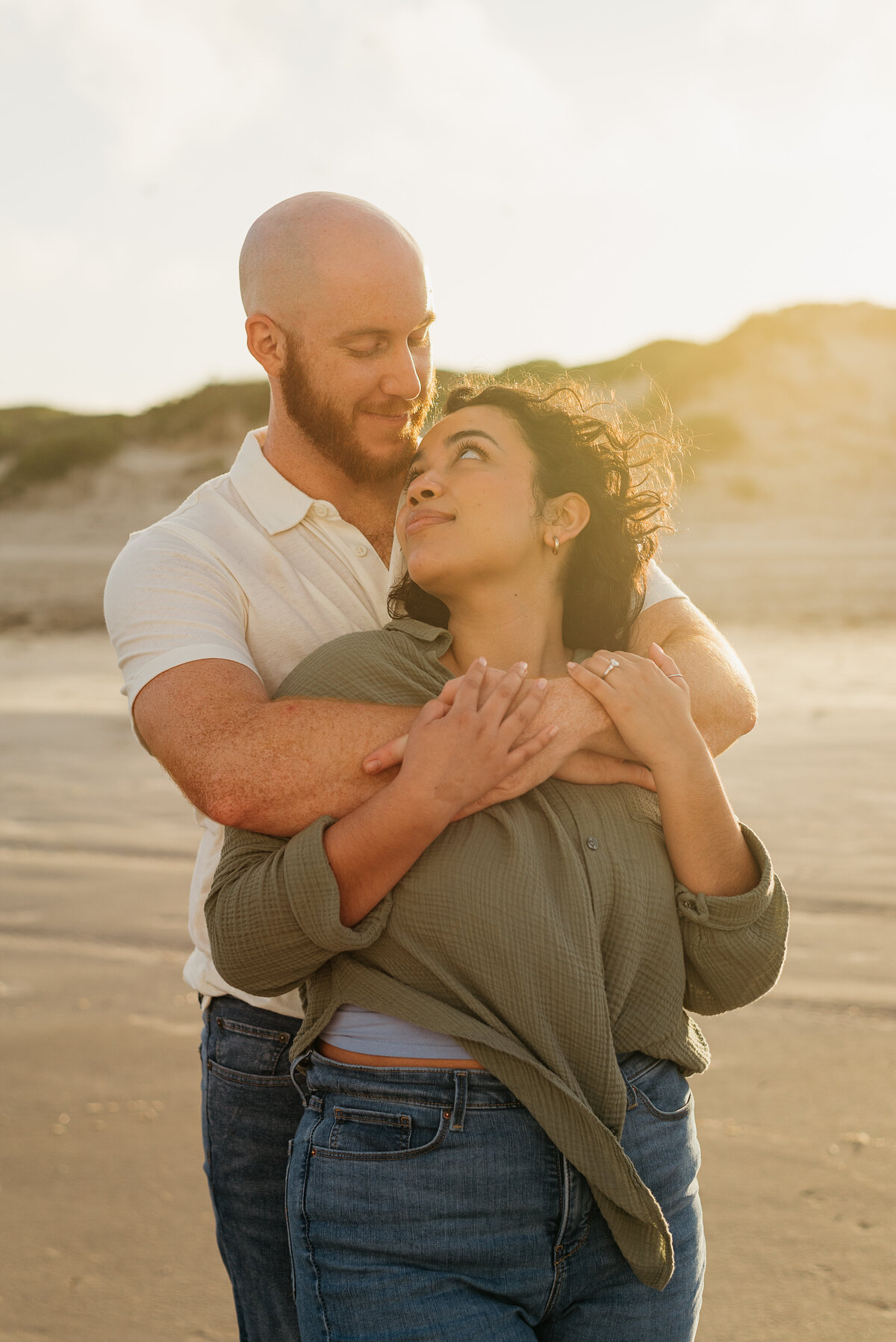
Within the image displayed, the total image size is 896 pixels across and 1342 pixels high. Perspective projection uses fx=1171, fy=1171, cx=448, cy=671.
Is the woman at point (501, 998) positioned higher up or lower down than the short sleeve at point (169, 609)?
lower down

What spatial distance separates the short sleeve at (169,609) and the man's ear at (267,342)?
1.89 feet

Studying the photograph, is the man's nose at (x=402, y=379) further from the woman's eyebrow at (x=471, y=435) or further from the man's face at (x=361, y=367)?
the woman's eyebrow at (x=471, y=435)

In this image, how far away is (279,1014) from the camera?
→ 2.29m

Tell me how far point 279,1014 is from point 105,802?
591 cm

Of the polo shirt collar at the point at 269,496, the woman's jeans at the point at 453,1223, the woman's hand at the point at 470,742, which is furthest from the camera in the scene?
the polo shirt collar at the point at 269,496

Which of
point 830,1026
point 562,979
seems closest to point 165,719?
point 562,979

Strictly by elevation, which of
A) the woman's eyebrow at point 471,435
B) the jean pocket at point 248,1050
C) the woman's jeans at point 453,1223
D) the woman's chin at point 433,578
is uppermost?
the woman's eyebrow at point 471,435

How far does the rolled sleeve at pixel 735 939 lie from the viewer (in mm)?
1926

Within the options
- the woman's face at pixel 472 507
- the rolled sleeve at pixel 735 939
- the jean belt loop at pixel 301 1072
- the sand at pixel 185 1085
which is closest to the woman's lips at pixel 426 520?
the woman's face at pixel 472 507

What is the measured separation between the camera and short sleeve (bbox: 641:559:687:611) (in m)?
2.58

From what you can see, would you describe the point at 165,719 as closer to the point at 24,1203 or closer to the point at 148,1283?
the point at 148,1283

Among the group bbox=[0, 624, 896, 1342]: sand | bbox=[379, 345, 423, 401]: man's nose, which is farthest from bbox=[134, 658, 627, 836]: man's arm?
bbox=[0, 624, 896, 1342]: sand

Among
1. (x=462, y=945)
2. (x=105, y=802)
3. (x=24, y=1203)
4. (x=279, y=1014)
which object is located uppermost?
(x=462, y=945)

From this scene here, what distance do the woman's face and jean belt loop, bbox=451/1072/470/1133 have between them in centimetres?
92
